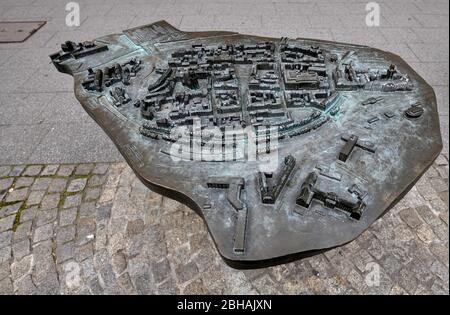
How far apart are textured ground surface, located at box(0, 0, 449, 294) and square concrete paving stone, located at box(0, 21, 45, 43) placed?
1.50 metres

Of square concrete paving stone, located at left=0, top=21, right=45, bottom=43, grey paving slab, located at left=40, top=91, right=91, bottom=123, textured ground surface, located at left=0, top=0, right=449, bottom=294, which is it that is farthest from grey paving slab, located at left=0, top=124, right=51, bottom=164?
square concrete paving stone, located at left=0, top=21, right=45, bottom=43

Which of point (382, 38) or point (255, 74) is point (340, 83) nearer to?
point (255, 74)

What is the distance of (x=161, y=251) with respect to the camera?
414cm

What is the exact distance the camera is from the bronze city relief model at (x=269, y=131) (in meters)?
2.31

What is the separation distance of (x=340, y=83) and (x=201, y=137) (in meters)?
1.69

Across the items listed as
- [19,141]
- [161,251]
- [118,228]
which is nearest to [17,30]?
[19,141]

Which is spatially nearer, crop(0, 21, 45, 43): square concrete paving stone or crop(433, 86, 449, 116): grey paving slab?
crop(433, 86, 449, 116): grey paving slab

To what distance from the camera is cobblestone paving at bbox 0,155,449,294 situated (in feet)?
12.5

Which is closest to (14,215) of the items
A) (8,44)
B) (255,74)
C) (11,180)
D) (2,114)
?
(11,180)

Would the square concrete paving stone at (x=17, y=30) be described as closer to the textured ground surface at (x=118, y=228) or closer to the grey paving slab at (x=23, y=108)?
the textured ground surface at (x=118, y=228)

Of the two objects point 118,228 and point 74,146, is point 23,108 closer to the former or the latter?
point 74,146

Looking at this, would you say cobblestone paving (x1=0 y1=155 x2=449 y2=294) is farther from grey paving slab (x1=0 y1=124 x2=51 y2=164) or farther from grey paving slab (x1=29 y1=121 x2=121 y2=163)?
grey paving slab (x1=0 y1=124 x2=51 y2=164)

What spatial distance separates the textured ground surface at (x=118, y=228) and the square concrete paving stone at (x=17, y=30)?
150cm

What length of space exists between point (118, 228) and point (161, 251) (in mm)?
751
